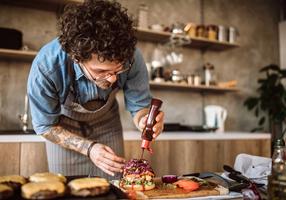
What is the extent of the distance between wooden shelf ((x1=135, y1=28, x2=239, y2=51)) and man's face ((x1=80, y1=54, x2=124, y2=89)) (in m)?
1.69

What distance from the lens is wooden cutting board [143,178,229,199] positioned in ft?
2.89

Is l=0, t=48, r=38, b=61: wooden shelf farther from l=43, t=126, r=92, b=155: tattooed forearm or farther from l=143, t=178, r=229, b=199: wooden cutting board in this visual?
l=143, t=178, r=229, b=199: wooden cutting board

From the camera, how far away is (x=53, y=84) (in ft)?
4.20

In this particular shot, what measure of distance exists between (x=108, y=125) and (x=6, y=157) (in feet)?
2.80

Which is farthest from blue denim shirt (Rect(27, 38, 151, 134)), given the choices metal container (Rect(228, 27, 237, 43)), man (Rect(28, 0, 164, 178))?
metal container (Rect(228, 27, 237, 43))

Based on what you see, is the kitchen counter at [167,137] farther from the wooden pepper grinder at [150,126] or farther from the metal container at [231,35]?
the wooden pepper grinder at [150,126]

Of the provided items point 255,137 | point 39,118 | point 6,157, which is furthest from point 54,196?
point 255,137

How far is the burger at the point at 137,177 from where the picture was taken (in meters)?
0.97

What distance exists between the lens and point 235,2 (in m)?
3.81

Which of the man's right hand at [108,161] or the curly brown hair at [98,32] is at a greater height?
the curly brown hair at [98,32]

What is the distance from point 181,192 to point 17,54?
1943 millimetres

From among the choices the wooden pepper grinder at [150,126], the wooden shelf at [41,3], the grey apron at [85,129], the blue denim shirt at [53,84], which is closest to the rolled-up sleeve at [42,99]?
the blue denim shirt at [53,84]

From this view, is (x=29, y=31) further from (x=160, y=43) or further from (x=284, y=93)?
(x=284, y=93)

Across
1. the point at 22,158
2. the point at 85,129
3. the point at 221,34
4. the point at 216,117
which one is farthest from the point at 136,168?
the point at 221,34
